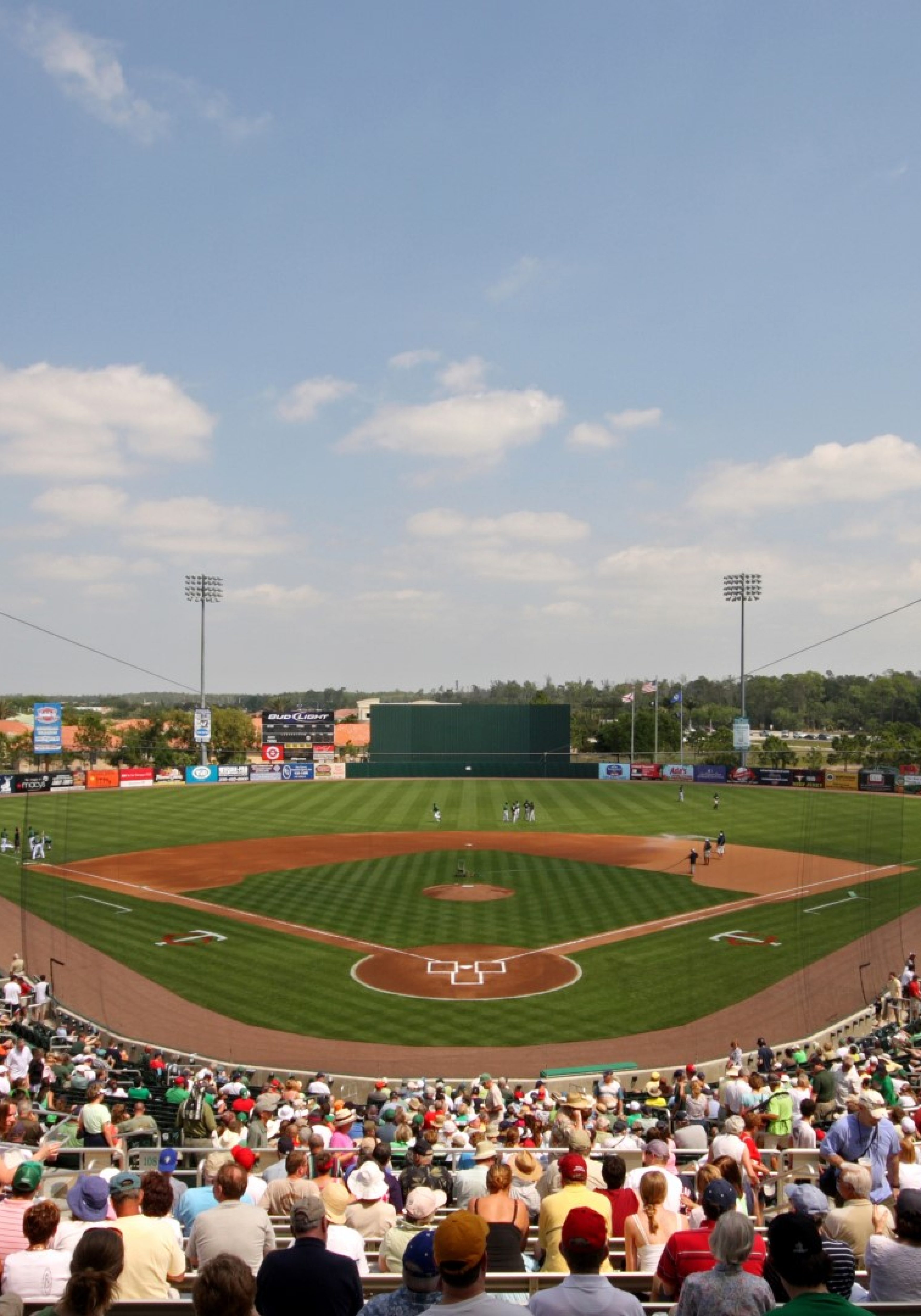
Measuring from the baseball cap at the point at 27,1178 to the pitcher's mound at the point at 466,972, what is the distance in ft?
63.9

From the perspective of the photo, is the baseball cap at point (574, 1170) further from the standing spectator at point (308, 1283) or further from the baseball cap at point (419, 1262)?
the baseball cap at point (419, 1262)

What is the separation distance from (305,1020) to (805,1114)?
14.3 metres

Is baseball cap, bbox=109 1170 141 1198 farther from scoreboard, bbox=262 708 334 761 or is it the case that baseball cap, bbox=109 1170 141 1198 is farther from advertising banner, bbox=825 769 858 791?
scoreboard, bbox=262 708 334 761

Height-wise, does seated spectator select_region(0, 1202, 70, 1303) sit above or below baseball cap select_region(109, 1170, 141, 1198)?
above

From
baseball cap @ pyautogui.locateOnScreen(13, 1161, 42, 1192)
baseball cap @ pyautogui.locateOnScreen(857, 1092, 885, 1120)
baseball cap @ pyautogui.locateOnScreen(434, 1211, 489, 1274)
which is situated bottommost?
baseball cap @ pyautogui.locateOnScreen(857, 1092, 885, 1120)

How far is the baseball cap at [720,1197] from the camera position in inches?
234

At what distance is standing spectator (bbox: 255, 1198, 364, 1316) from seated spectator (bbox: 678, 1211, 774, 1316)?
1.55 metres

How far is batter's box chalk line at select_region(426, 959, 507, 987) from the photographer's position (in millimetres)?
26406

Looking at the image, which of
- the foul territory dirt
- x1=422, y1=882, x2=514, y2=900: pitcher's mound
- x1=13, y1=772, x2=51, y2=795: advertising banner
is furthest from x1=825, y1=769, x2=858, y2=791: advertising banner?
x1=13, y1=772, x2=51, y2=795: advertising banner

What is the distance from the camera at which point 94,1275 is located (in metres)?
3.92

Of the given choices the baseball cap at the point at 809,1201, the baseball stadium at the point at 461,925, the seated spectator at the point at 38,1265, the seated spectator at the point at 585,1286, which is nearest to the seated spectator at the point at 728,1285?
the seated spectator at the point at 585,1286

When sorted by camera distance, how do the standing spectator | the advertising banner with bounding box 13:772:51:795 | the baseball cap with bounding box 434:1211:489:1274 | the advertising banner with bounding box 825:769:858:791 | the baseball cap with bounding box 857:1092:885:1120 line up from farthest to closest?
the advertising banner with bounding box 825:769:858:791, the advertising banner with bounding box 13:772:51:795, the baseball cap with bounding box 857:1092:885:1120, the standing spectator, the baseball cap with bounding box 434:1211:489:1274

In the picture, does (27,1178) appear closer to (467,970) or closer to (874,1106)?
(874,1106)

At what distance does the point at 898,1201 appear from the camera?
17.8 feet
